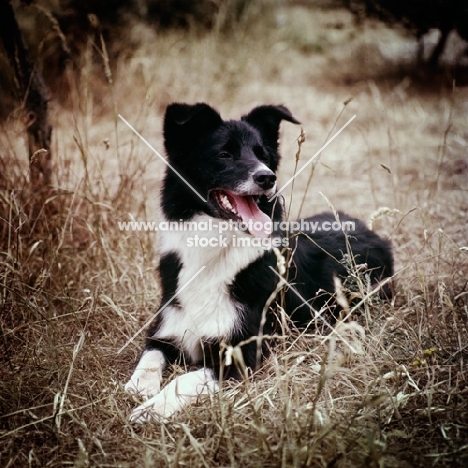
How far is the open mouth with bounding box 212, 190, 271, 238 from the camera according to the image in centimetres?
299

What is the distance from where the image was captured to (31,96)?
4.36 meters

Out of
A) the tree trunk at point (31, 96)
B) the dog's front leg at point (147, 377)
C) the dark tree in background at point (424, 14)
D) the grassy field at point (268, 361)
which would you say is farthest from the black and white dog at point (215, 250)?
the dark tree in background at point (424, 14)

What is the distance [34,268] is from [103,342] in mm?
883

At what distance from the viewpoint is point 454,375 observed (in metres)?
2.54

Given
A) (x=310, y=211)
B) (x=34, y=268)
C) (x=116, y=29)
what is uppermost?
(x=116, y=29)

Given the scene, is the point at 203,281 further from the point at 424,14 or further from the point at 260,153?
the point at 424,14

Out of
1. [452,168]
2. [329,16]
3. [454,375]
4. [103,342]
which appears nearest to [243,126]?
[103,342]

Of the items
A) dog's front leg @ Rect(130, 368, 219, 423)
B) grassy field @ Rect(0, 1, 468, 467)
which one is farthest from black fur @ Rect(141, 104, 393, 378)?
grassy field @ Rect(0, 1, 468, 467)

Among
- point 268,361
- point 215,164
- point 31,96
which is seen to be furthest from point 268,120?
point 31,96

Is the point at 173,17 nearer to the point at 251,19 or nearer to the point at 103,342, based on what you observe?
the point at 251,19

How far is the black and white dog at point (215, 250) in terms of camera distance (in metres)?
2.94

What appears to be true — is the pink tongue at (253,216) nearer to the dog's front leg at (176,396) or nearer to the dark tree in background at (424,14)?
the dog's front leg at (176,396)

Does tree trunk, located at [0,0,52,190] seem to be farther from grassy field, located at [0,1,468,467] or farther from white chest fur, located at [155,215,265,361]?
white chest fur, located at [155,215,265,361]

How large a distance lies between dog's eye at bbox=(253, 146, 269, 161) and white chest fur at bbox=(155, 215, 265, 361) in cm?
57
